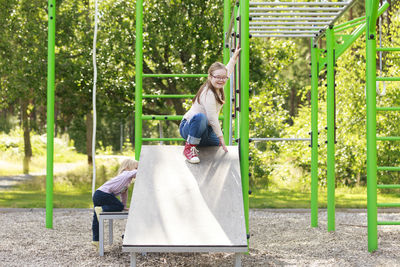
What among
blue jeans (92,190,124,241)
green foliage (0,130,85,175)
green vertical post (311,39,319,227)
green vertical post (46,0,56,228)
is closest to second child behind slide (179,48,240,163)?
blue jeans (92,190,124,241)

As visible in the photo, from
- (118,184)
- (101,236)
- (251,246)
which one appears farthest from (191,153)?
(251,246)

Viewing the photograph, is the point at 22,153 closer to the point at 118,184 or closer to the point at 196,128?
the point at 118,184

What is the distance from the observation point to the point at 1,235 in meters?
5.40

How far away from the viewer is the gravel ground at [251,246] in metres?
4.20

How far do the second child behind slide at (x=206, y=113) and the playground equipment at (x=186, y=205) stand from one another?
137mm

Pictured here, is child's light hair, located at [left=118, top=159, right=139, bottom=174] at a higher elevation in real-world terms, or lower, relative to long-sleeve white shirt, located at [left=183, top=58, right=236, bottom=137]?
lower

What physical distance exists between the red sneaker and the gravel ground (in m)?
0.83

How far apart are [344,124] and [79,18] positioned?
623 cm

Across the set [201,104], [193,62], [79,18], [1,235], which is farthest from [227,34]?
[79,18]

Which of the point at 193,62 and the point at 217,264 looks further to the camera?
the point at 193,62

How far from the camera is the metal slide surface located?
335 centimetres

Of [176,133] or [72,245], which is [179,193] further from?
[176,133]

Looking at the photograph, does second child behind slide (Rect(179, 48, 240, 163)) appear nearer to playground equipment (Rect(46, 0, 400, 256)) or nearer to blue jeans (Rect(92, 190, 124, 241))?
playground equipment (Rect(46, 0, 400, 256))

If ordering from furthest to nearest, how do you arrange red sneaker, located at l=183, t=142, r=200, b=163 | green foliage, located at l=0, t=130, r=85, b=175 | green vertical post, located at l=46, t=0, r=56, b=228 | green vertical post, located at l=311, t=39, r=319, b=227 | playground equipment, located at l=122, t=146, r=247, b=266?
green foliage, located at l=0, t=130, r=85, b=175 < green vertical post, located at l=46, t=0, r=56, b=228 < green vertical post, located at l=311, t=39, r=319, b=227 < red sneaker, located at l=183, t=142, r=200, b=163 < playground equipment, located at l=122, t=146, r=247, b=266
